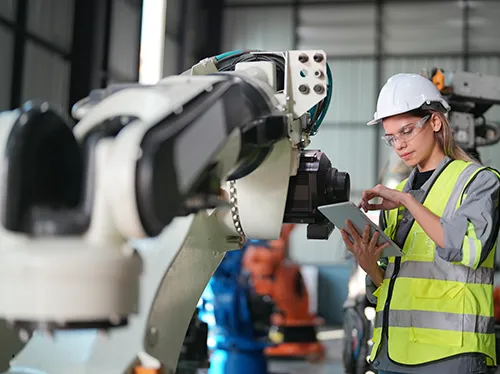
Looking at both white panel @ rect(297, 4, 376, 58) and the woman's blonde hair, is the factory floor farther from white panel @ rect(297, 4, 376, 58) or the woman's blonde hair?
white panel @ rect(297, 4, 376, 58)

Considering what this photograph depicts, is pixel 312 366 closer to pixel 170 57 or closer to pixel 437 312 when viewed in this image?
pixel 437 312

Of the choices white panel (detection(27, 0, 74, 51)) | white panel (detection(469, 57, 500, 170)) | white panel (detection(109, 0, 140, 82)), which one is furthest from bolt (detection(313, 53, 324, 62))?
white panel (detection(469, 57, 500, 170))

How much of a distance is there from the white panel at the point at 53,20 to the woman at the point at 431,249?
6469 mm

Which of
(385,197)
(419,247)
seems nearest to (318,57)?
(385,197)

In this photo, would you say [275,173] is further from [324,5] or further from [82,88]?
[324,5]

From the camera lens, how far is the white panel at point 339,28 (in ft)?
42.6

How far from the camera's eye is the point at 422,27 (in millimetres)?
12781

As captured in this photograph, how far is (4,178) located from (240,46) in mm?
12678

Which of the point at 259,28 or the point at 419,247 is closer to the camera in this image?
the point at 419,247

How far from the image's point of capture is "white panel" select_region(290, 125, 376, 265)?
12820 millimetres

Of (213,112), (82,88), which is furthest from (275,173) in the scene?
(82,88)

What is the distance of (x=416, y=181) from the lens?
7.14ft

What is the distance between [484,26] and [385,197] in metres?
11.7

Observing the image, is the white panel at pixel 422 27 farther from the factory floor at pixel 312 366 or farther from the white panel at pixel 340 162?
the factory floor at pixel 312 366
